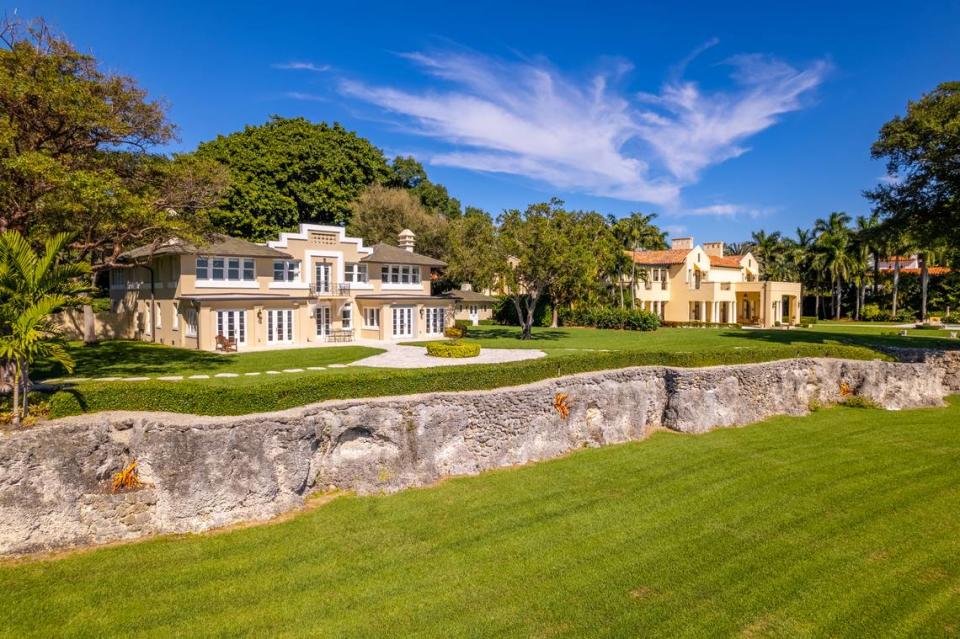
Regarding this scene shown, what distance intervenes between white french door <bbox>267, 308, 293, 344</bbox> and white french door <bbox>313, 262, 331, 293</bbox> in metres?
2.65

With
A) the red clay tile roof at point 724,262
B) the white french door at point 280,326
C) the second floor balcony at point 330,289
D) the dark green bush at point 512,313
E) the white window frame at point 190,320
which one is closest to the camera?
the white window frame at point 190,320

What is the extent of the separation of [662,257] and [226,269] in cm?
4125

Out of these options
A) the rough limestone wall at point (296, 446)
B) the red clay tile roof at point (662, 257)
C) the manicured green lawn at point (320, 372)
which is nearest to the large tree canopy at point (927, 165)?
the manicured green lawn at point (320, 372)

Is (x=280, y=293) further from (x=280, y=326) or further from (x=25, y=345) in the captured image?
(x=25, y=345)

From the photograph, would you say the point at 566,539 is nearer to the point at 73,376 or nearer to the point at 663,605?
the point at 663,605

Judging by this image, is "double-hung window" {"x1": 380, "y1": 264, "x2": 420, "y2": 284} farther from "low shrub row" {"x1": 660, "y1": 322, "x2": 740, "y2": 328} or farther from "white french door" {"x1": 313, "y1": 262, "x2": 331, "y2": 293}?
"low shrub row" {"x1": 660, "y1": 322, "x2": 740, "y2": 328}

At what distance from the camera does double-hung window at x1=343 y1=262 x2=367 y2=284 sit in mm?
35344

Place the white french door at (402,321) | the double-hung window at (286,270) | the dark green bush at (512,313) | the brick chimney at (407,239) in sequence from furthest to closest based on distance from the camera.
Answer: the dark green bush at (512,313)
the brick chimney at (407,239)
the white french door at (402,321)
the double-hung window at (286,270)

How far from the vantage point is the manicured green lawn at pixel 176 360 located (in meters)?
20.7

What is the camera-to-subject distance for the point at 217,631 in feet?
28.0

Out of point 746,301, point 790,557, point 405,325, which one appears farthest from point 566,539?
point 746,301

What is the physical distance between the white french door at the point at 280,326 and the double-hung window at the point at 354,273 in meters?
4.66

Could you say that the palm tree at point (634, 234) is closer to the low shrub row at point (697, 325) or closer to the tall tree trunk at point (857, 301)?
the low shrub row at point (697, 325)

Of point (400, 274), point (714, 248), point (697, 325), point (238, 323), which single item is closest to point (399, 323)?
point (400, 274)
